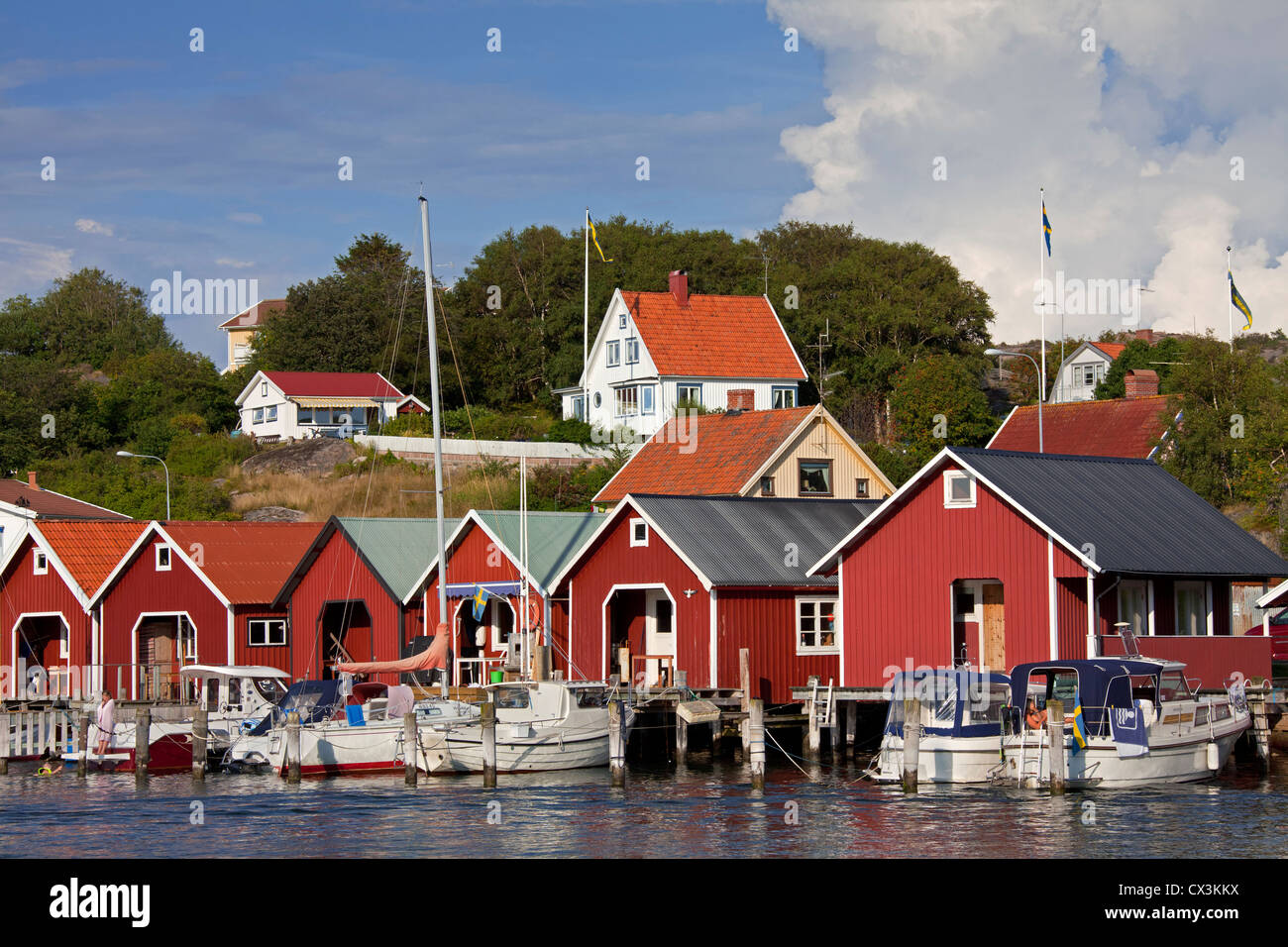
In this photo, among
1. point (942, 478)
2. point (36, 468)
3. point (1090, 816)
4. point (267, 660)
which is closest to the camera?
point (1090, 816)

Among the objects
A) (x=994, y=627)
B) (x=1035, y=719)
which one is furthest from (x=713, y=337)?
(x=1035, y=719)

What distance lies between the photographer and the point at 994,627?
36250 millimetres

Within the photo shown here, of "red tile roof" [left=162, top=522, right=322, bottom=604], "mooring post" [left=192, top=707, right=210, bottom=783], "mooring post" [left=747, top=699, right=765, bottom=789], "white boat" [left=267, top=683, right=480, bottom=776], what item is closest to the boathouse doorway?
"red tile roof" [left=162, top=522, right=322, bottom=604]

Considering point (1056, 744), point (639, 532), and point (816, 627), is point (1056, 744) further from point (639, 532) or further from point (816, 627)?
point (639, 532)

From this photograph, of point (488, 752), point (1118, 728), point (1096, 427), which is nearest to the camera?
point (1118, 728)

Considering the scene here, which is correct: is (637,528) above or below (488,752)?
above

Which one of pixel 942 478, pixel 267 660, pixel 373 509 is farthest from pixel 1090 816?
pixel 373 509

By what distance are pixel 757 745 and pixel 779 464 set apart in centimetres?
2540

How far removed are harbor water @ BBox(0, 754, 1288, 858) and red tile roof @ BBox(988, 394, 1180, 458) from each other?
123 ft

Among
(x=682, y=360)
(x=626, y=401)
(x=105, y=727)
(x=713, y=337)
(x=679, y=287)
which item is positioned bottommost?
(x=105, y=727)

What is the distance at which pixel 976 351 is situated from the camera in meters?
89.4

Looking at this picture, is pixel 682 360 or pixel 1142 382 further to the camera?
pixel 1142 382
